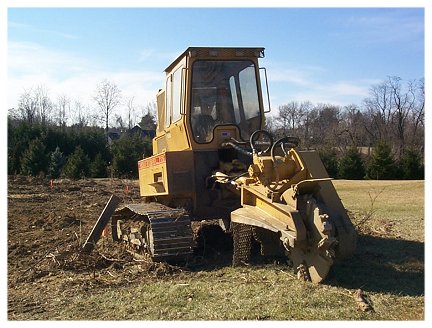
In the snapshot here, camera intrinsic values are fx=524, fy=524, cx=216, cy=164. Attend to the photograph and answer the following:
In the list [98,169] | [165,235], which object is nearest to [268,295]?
[165,235]

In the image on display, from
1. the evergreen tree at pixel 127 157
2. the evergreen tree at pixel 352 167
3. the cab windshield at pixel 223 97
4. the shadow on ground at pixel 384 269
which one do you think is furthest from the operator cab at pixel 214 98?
the evergreen tree at pixel 352 167

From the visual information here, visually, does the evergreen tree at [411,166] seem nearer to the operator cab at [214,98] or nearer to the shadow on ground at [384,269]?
the shadow on ground at [384,269]

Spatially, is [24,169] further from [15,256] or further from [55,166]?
[15,256]

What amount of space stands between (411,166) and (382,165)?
69.2 inches

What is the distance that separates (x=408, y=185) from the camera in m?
25.5

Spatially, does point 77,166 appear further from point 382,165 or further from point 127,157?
point 382,165

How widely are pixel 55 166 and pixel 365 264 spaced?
29204 millimetres

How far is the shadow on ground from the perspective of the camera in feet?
20.3

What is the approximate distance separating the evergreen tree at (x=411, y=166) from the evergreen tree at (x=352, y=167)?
2478mm

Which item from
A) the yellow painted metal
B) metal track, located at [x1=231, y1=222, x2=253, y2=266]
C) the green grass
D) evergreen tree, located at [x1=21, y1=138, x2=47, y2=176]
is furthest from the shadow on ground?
evergreen tree, located at [x1=21, y1=138, x2=47, y2=176]

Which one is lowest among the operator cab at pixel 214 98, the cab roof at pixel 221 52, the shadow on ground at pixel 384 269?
the shadow on ground at pixel 384 269

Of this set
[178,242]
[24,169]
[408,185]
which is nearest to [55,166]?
[24,169]

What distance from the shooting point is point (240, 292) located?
A: 19.9ft

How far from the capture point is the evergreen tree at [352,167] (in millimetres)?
33562
